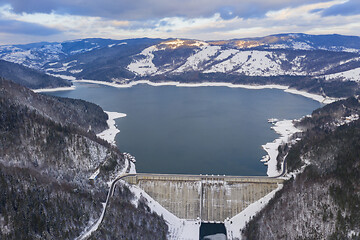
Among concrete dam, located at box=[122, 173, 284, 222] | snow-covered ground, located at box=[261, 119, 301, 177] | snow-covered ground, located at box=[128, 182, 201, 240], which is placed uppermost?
snow-covered ground, located at box=[261, 119, 301, 177]

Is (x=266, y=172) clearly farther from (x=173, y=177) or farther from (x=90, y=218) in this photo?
(x=90, y=218)

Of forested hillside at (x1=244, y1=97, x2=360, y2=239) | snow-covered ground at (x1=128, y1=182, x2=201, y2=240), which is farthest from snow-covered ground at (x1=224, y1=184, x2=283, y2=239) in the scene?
snow-covered ground at (x1=128, y1=182, x2=201, y2=240)

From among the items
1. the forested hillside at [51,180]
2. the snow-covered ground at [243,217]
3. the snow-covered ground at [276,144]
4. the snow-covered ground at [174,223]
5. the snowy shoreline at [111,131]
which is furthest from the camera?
the snowy shoreline at [111,131]

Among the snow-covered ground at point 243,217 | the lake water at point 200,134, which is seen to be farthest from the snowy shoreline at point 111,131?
the snow-covered ground at point 243,217

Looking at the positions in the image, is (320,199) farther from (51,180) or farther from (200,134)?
(200,134)

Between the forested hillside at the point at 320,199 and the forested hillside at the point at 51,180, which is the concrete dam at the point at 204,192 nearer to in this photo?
the forested hillside at the point at 320,199

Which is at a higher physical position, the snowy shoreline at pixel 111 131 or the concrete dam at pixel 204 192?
the snowy shoreline at pixel 111 131

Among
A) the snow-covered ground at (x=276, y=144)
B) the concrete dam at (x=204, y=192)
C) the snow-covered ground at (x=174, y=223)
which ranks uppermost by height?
the snow-covered ground at (x=276, y=144)

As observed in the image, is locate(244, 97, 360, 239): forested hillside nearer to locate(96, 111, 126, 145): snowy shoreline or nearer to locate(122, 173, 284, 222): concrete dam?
locate(122, 173, 284, 222): concrete dam
